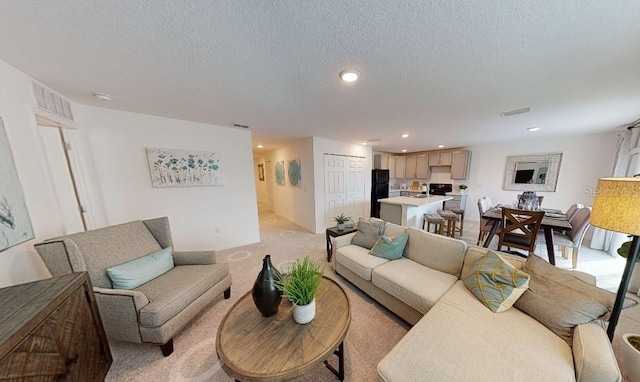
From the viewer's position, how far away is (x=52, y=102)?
72.2 inches

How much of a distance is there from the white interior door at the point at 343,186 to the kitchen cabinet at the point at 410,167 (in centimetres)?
240

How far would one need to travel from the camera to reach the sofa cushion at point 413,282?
1.51 metres

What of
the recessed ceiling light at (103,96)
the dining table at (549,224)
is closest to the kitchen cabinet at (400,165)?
the dining table at (549,224)

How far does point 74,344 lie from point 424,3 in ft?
8.70

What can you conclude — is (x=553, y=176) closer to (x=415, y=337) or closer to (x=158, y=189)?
(x=415, y=337)

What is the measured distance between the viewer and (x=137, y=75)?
62.8 inches

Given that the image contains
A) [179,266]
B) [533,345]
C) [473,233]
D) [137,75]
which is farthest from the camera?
[473,233]

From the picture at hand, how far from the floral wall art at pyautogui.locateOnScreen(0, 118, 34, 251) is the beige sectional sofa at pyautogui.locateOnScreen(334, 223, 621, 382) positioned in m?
2.59

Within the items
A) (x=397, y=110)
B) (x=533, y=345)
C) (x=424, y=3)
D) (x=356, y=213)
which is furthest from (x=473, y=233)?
(x=424, y=3)

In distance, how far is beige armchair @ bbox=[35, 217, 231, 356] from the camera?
4.47 feet

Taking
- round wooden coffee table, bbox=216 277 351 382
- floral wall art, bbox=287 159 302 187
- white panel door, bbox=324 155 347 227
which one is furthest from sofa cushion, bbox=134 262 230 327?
floral wall art, bbox=287 159 302 187

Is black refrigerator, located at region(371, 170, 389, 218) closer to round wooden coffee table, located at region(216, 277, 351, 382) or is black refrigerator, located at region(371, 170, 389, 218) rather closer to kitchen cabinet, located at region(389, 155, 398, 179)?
kitchen cabinet, located at region(389, 155, 398, 179)

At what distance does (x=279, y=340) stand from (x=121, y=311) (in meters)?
1.26

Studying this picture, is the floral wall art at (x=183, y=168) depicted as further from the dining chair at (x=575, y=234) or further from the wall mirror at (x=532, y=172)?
the wall mirror at (x=532, y=172)
